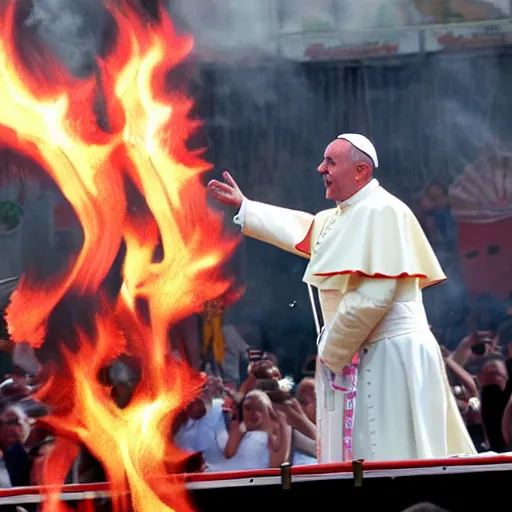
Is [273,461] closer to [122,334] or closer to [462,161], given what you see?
[122,334]

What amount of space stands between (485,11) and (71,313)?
18.9 feet

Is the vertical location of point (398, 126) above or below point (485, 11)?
below

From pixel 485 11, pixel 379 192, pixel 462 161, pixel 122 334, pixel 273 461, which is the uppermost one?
pixel 485 11

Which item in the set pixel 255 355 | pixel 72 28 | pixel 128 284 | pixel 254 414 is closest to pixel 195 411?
pixel 254 414

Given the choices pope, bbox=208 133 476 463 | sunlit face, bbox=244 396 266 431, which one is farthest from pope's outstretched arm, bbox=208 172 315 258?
sunlit face, bbox=244 396 266 431

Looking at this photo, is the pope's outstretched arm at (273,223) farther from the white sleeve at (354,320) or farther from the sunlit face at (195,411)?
the sunlit face at (195,411)

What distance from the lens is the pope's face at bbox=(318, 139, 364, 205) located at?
6051mm

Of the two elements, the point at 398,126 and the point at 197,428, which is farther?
the point at 398,126

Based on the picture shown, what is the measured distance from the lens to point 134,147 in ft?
23.3

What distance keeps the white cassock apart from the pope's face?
2.1 inches

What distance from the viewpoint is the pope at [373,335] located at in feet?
18.9

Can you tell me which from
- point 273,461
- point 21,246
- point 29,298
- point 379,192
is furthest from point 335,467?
point 21,246

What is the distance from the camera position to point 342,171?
6.06m

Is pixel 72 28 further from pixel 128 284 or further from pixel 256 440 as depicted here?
pixel 128 284
